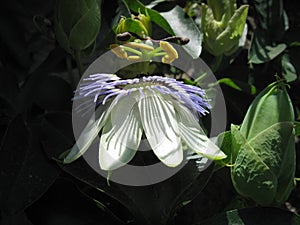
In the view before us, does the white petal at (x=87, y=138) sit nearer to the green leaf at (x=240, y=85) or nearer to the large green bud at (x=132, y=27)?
the large green bud at (x=132, y=27)

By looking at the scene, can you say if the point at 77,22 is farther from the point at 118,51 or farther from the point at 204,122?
the point at 204,122

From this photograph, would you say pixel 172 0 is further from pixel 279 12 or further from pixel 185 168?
pixel 185 168

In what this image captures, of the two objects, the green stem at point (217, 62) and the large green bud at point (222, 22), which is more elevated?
the large green bud at point (222, 22)

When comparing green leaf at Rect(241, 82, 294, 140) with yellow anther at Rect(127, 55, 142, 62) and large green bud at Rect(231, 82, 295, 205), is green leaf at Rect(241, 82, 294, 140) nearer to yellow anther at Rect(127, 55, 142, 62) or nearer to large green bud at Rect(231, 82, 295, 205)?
large green bud at Rect(231, 82, 295, 205)

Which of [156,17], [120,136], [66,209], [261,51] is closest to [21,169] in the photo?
[66,209]

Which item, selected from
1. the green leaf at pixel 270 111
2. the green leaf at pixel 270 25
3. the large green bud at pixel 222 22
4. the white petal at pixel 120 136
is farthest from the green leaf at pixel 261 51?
the white petal at pixel 120 136

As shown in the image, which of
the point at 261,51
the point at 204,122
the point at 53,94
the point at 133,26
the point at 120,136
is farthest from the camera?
the point at 53,94
